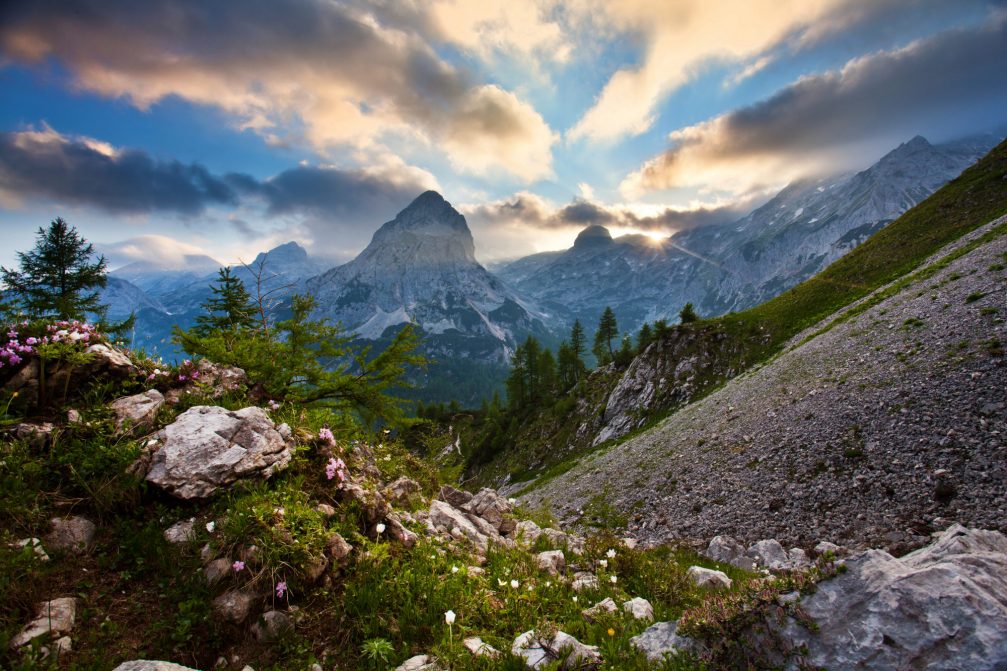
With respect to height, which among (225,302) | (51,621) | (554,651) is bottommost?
(554,651)

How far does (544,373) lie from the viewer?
8856 centimetres

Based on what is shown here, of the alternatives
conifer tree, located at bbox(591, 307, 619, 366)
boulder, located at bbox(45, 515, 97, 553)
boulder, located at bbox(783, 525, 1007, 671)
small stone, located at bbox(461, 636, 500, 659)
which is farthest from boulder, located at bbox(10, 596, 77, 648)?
conifer tree, located at bbox(591, 307, 619, 366)

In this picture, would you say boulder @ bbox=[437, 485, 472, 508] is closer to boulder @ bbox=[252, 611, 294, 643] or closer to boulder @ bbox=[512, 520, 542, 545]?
boulder @ bbox=[512, 520, 542, 545]

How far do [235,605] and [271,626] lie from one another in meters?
0.54

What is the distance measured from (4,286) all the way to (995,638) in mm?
49290

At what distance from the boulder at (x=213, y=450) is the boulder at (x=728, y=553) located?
1368 cm

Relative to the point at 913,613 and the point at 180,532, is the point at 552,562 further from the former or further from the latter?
the point at 180,532

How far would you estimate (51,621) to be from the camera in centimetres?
441

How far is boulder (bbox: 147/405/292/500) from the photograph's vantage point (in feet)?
20.0

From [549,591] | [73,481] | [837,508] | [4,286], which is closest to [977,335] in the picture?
[837,508]

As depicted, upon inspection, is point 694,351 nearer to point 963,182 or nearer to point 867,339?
point 867,339

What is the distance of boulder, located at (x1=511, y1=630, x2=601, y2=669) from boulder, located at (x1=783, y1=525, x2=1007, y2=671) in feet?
8.31

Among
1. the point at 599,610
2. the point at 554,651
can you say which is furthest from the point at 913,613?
the point at 554,651

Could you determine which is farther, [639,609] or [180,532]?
[639,609]
